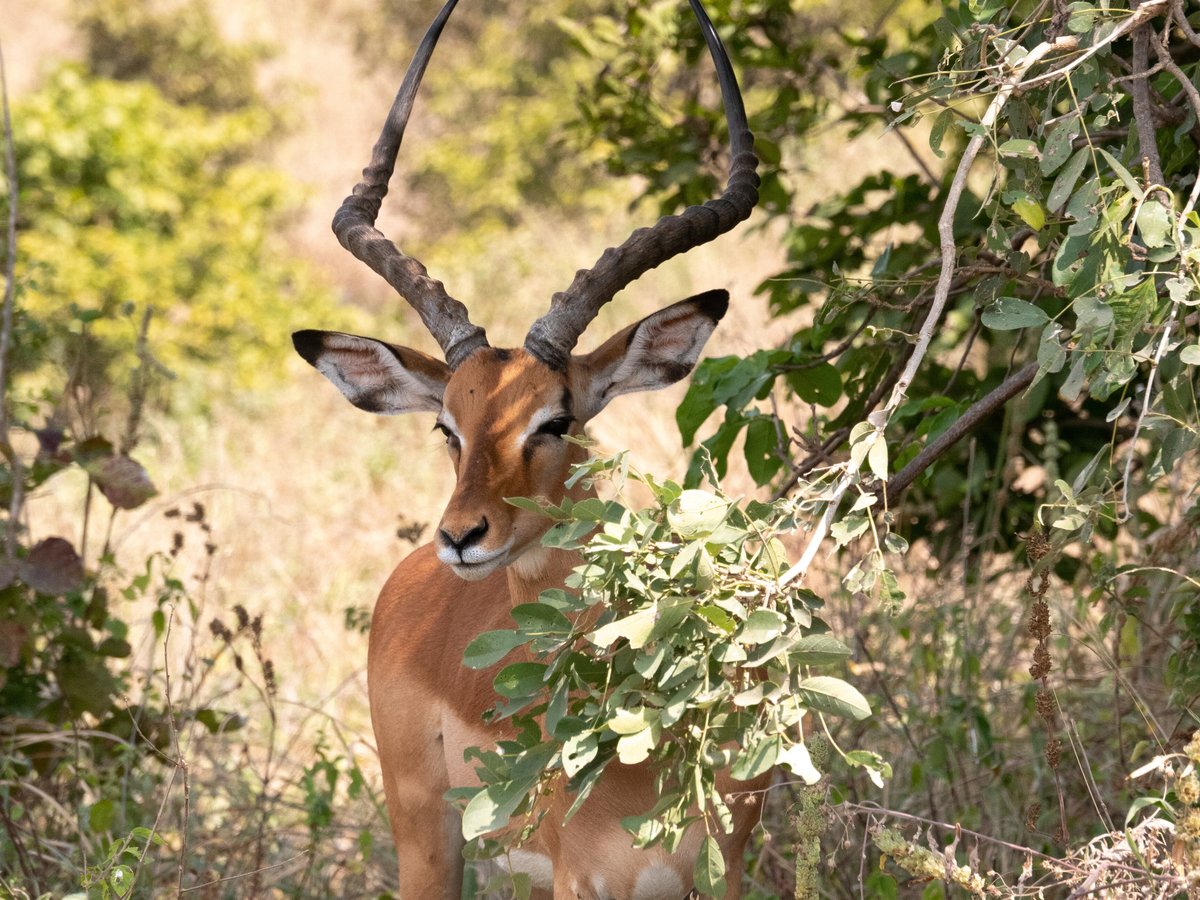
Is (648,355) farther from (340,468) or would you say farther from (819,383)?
(340,468)

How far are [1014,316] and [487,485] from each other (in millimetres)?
1272

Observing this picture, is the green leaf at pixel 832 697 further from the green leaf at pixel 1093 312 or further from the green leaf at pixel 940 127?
the green leaf at pixel 940 127

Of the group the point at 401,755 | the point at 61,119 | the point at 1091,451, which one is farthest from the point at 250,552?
the point at 61,119

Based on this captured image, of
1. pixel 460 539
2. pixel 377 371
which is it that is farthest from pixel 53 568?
pixel 460 539

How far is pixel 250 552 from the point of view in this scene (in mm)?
8102

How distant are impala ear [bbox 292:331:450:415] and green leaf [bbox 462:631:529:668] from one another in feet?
5.29

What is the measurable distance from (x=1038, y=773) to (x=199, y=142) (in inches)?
433

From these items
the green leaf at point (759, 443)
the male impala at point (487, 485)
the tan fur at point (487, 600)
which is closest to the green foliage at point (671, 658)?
the tan fur at point (487, 600)

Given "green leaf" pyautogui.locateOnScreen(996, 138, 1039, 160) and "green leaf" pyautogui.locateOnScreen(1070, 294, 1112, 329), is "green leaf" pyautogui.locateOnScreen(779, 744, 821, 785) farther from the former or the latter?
"green leaf" pyautogui.locateOnScreen(996, 138, 1039, 160)

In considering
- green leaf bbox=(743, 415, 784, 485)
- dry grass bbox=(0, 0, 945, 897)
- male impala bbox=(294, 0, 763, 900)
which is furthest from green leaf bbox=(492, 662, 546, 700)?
dry grass bbox=(0, 0, 945, 897)

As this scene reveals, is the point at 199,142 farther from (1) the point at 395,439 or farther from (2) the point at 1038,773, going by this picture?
(2) the point at 1038,773

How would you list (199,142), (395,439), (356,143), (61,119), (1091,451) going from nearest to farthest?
(1091,451)
(395,439)
(61,119)
(199,142)
(356,143)

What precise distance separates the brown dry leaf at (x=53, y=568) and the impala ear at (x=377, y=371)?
123 cm

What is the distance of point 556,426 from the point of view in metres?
3.56
